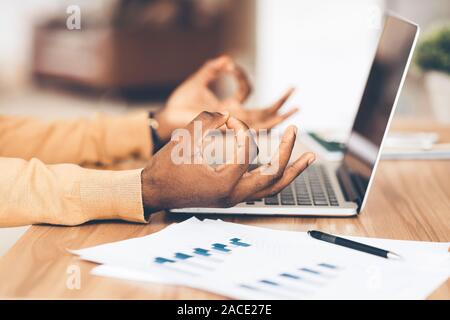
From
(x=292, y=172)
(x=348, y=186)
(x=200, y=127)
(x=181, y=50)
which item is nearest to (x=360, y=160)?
(x=348, y=186)

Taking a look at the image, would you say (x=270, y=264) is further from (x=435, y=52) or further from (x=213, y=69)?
(x=435, y=52)

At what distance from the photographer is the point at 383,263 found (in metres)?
0.76

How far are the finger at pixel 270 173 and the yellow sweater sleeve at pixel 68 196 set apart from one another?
150 millimetres

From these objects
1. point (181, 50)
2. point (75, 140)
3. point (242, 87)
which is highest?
point (242, 87)

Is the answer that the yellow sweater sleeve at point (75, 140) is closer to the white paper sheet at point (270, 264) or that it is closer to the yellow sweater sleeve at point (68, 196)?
the yellow sweater sleeve at point (68, 196)

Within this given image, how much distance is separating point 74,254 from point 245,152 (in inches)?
9.8

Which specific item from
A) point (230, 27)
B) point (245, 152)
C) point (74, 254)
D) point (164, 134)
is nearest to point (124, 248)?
point (74, 254)

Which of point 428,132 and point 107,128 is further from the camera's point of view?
point 428,132

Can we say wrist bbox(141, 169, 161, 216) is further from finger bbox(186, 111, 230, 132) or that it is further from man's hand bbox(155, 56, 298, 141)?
man's hand bbox(155, 56, 298, 141)

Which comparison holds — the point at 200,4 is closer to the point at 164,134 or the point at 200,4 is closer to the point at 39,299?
the point at 164,134

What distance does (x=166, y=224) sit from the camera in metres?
0.92

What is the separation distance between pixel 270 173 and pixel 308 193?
202 millimetres

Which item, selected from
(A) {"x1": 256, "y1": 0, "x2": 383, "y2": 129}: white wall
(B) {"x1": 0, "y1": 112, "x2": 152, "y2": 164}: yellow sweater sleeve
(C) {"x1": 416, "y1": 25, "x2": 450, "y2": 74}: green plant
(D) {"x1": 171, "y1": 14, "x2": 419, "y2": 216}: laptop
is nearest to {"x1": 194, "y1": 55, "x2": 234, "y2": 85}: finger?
(B) {"x1": 0, "y1": 112, "x2": 152, "y2": 164}: yellow sweater sleeve
